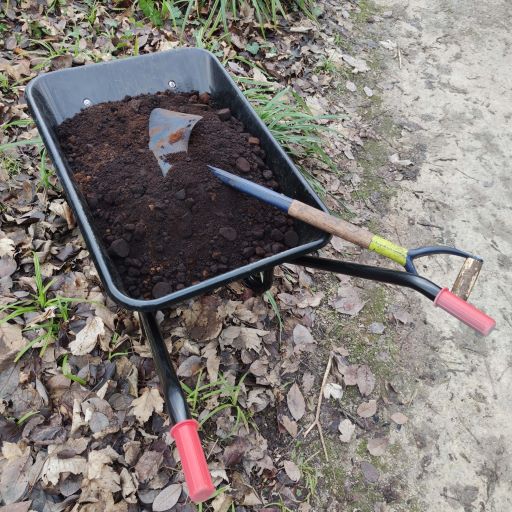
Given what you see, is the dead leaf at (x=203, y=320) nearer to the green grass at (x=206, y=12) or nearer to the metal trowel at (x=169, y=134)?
the metal trowel at (x=169, y=134)

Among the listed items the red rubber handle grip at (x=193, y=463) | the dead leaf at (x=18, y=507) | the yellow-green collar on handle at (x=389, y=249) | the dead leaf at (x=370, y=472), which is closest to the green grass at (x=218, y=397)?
the dead leaf at (x=370, y=472)

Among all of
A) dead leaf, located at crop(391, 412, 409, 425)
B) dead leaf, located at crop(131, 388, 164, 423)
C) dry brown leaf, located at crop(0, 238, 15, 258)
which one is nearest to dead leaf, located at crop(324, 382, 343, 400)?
dead leaf, located at crop(391, 412, 409, 425)

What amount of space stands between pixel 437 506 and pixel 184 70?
2006 millimetres

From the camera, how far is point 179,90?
2.04 metres

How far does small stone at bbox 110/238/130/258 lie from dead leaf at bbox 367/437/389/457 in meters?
1.25

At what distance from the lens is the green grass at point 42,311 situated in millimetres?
1777

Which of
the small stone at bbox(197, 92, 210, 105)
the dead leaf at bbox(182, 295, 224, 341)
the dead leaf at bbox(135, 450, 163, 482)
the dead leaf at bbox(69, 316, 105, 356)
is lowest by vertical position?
the dead leaf at bbox(135, 450, 163, 482)

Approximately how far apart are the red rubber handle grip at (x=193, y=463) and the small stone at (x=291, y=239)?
2.35 ft

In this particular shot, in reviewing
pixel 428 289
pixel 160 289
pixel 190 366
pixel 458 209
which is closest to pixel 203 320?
pixel 190 366

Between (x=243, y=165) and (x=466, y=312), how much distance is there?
91 centimetres

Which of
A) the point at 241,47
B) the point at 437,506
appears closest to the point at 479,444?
the point at 437,506

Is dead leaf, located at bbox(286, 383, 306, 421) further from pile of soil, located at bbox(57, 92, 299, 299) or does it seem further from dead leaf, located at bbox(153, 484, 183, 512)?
pile of soil, located at bbox(57, 92, 299, 299)

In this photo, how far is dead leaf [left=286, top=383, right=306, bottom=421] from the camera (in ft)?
6.50

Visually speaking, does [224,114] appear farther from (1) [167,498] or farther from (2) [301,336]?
(1) [167,498]
